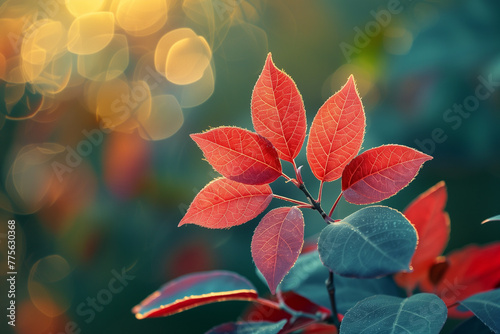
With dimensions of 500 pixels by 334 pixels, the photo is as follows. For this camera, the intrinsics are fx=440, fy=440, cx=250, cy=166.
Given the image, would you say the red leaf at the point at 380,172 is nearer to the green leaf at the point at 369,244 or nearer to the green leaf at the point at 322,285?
the green leaf at the point at 369,244

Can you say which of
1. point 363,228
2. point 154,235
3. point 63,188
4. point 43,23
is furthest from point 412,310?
point 43,23

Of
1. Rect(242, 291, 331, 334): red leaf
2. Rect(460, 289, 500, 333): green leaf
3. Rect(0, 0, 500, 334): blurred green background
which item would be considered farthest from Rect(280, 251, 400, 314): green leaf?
Rect(0, 0, 500, 334): blurred green background

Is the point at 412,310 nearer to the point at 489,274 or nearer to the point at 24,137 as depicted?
the point at 489,274

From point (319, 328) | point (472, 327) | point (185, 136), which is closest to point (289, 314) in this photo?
point (319, 328)

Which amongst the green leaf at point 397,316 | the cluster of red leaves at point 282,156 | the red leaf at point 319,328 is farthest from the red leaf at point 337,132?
the red leaf at point 319,328

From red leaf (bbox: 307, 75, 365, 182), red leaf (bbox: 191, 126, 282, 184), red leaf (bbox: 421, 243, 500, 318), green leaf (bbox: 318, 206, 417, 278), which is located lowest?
red leaf (bbox: 421, 243, 500, 318)

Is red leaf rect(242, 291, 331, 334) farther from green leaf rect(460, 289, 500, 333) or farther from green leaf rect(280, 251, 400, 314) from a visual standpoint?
green leaf rect(460, 289, 500, 333)

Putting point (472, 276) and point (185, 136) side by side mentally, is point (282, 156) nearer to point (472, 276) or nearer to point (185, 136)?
point (472, 276)
